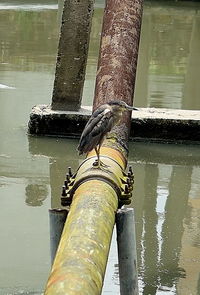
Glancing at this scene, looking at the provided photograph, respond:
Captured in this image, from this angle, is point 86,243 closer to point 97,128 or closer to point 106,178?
point 106,178

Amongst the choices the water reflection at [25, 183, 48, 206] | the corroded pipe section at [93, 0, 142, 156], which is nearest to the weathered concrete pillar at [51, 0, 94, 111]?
the water reflection at [25, 183, 48, 206]

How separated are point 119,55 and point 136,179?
1.50 meters

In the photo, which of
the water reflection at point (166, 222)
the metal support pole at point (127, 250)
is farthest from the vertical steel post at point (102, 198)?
the water reflection at point (166, 222)

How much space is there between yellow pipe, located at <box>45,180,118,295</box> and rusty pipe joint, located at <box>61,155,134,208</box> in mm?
47

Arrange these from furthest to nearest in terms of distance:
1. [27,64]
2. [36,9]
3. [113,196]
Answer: [36,9] → [27,64] → [113,196]

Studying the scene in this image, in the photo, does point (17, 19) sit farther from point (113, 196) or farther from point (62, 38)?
point (113, 196)

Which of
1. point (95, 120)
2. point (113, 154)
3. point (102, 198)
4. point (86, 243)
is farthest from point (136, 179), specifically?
point (86, 243)

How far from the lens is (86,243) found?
105 inches

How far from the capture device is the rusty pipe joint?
330cm

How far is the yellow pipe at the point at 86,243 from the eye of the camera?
2.35 meters

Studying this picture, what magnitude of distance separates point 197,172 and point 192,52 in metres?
6.28

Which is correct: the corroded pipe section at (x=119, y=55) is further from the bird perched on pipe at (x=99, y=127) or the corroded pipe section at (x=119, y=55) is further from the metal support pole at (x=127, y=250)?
the metal support pole at (x=127, y=250)

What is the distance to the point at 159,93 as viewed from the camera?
9.02 meters

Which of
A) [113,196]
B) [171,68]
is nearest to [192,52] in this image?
[171,68]
